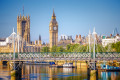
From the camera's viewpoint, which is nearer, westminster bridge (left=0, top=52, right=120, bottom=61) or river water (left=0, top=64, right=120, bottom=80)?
westminster bridge (left=0, top=52, right=120, bottom=61)

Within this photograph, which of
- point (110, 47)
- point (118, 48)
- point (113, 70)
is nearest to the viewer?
point (113, 70)

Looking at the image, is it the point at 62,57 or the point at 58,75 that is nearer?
the point at 58,75

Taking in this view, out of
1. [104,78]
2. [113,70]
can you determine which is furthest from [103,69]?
[104,78]

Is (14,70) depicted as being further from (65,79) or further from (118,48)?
(118,48)

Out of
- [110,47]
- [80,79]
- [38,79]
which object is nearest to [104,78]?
[80,79]

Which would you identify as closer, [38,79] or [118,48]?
[38,79]

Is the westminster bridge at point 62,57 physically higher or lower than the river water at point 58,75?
higher

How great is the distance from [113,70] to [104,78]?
18.0 metres

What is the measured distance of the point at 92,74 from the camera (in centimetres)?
6362

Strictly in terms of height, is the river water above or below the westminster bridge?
below

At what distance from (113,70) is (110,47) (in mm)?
41203

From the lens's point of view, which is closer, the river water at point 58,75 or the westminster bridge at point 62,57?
the westminster bridge at point 62,57

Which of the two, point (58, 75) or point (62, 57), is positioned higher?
point (62, 57)

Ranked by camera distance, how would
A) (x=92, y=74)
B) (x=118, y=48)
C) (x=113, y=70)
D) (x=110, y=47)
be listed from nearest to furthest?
(x=92, y=74), (x=113, y=70), (x=118, y=48), (x=110, y=47)
